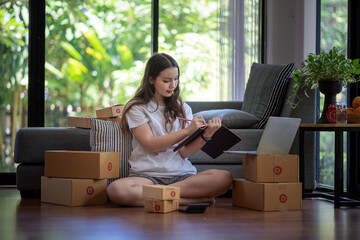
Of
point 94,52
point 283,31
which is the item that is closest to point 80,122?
point 283,31

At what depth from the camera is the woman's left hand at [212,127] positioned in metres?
2.64

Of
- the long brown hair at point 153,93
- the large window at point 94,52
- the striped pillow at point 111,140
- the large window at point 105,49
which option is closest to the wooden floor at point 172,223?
the striped pillow at point 111,140

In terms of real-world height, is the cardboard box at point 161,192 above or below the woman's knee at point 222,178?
below

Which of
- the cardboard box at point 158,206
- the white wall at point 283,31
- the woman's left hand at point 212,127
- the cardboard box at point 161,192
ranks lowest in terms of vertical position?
the cardboard box at point 158,206

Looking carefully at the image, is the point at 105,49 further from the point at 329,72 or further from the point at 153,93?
the point at 329,72

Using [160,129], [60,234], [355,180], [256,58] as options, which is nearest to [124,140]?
[160,129]

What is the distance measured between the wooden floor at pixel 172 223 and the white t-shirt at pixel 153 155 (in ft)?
0.80

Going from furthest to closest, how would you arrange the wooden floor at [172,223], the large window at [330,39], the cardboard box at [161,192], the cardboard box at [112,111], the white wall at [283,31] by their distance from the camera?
the white wall at [283,31] < the large window at [330,39] < the cardboard box at [112,111] < the cardboard box at [161,192] < the wooden floor at [172,223]

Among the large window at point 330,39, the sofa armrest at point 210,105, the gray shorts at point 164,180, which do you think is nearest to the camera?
the gray shorts at point 164,180

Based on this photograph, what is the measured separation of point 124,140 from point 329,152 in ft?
5.67

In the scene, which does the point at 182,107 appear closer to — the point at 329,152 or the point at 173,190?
the point at 173,190

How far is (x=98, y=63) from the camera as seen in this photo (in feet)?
22.3

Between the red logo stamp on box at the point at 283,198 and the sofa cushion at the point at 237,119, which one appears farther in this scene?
the sofa cushion at the point at 237,119

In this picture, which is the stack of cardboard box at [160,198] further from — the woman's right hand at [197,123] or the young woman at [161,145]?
the woman's right hand at [197,123]
